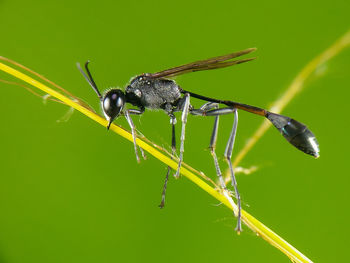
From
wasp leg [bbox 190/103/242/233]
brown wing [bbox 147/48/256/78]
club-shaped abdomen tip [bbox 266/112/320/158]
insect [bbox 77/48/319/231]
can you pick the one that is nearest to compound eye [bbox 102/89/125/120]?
insect [bbox 77/48/319/231]

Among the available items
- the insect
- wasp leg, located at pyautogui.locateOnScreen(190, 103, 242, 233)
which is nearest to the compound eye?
the insect

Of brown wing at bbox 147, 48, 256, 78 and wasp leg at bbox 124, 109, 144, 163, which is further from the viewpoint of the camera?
brown wing at bbox 147, 48, 256, 78

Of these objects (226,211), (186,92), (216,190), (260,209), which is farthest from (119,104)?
(260,209)

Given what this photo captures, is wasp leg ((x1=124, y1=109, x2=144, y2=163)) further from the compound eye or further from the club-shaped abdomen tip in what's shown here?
the club-shaped abdomen tip

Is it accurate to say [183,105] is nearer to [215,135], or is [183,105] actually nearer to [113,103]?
[215,135]

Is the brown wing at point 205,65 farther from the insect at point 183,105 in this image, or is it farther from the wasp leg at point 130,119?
the wasp leg at point 130,119

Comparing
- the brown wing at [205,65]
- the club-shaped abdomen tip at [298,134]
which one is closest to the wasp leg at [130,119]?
the brown wing at [205,65]

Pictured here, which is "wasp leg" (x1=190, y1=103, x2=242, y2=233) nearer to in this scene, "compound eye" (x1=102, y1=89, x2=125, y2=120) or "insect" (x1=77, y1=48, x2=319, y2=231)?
"insect" (x1=77, y1=48, x2=319, y2=231)

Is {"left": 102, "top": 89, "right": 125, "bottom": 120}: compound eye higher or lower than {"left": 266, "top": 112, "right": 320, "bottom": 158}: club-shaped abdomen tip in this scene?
lower
